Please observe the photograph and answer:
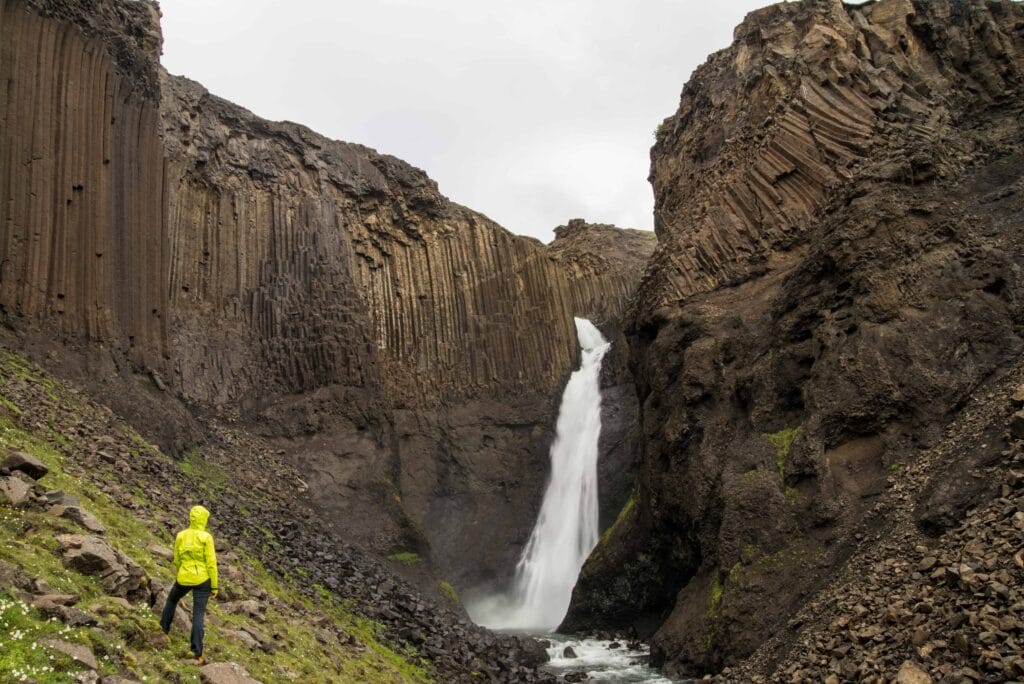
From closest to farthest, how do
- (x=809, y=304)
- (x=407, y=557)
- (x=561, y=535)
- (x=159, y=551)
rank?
(x=159, y=551) → (x=809, y=304) → (x=407, y=557) → (x=561, y=535)

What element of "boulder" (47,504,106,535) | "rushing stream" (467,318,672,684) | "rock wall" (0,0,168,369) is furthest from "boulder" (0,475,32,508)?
"rushing stream" (467,318,672,684)

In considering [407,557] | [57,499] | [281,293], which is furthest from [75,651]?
[281,293]

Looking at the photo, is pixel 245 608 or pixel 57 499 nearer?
pixel 57 499

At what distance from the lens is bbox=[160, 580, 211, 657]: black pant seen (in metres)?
8.62

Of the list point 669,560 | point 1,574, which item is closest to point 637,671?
point 669,560

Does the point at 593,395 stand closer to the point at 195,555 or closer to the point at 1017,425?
the point at 1017,425

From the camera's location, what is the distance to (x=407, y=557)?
2683 centimetres

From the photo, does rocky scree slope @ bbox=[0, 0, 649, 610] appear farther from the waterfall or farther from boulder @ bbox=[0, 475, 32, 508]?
boulder @ bbox=[0, 475, 32, 508]

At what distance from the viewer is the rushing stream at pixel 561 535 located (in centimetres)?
3072

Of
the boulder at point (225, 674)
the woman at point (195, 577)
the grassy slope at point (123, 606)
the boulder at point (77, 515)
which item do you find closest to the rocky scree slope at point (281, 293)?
the grassy slope at point (123, 606)

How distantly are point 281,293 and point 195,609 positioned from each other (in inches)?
1014

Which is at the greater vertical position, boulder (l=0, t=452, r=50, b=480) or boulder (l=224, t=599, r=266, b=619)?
boulder (l=0, t=452, r=50, b=480)

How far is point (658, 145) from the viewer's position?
3419cm

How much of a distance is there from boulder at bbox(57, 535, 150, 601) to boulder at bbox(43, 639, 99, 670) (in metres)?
1.95
